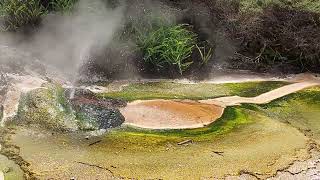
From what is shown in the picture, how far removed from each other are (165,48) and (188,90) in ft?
3.82

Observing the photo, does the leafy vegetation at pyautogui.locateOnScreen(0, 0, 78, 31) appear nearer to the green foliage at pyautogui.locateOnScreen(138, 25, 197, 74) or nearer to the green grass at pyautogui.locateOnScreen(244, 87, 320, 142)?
the green foliage at pyautogui.locateOnScreen(138, 25, 197, 74)

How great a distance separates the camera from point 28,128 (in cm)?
812

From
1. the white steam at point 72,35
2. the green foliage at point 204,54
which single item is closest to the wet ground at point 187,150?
the green foliage at point 204,54

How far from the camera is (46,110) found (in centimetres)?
872

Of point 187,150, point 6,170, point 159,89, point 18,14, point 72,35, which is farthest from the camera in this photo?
point 72,35

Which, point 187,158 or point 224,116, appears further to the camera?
point 224,116

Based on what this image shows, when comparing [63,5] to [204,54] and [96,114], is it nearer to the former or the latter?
[204,54]

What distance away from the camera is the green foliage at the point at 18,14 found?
448 inches

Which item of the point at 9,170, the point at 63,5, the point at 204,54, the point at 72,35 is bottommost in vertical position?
the point at 9,170

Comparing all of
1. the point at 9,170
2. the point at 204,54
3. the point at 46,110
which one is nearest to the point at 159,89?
the point at 204,54

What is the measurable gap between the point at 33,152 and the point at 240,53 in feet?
20.4

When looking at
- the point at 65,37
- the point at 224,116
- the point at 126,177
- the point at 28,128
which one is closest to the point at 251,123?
the point at 224,116

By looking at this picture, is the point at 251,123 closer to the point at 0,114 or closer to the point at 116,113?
the point at 116,113

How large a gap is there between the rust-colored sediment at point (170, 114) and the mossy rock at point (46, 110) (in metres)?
0.95
